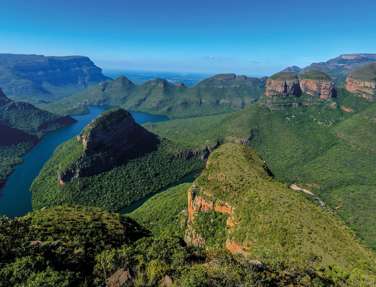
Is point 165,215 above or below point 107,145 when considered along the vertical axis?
below

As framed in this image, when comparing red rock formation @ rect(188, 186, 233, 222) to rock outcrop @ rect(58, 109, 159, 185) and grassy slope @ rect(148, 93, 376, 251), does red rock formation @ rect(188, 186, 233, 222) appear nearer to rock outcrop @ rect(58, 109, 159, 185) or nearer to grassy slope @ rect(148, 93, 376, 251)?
grassy slope @ rect(148, 93, 376, 251)

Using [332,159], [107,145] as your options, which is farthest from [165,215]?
[332,159]

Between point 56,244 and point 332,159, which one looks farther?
point 332,159

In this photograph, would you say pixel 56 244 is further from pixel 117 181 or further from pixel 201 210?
pixel 117 181

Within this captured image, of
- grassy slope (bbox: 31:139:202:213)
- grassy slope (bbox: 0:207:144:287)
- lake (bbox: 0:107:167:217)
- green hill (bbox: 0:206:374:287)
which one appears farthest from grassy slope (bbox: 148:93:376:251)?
lake (bbox: 0:107:167:217)

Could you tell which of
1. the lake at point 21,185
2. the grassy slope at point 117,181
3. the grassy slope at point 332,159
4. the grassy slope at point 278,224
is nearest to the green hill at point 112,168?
the grassy slope at point 117,181

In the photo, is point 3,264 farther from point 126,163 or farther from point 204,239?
point 126,163

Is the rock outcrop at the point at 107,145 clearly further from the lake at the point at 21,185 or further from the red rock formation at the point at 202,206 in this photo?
the red rock formation at the point at 202,206
